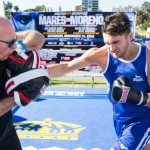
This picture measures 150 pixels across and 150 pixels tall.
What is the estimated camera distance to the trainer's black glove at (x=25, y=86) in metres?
1.75

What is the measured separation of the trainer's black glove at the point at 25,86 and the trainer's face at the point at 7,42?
0.51ft

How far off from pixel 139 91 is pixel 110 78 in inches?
11.7

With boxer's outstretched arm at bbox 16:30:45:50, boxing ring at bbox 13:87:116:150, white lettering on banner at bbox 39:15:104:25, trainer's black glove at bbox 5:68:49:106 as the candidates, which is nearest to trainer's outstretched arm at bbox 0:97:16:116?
trainer's black glove at bbox 5:68:49:106

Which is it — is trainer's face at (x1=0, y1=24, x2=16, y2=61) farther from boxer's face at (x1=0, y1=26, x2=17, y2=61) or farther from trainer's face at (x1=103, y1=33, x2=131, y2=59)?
trainer's face at (x1=103, y1=33, x2=131, y2=59)

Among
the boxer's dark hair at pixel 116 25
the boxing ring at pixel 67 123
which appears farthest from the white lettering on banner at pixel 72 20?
the boxer's dark hair at pixel 116 25

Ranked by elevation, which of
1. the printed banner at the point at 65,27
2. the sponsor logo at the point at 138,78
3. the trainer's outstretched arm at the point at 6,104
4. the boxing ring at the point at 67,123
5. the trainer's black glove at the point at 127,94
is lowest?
the boxing ring at the point at 67,123

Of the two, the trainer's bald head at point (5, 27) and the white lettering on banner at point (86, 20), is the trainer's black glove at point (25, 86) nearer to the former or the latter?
the trainer's bald head at point (5, 27)

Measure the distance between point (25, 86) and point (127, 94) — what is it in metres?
0.82

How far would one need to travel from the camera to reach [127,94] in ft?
7.20

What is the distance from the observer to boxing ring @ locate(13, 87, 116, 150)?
3.44 metres

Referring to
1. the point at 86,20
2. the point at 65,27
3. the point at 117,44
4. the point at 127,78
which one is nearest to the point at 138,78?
the point at 127,78

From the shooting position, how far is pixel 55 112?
465 centimetres

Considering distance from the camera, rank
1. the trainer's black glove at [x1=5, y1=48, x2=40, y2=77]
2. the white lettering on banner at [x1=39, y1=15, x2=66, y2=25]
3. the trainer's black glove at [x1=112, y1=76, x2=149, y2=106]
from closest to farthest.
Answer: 1. the trainer's black glove at [x1=5, y1=48, x2=40, y2=77]
2. the trainer's black glove at [x1=112, y1=76, x2=149, y2=106]
3. the white lettering on banner at [x1=39, y1=15, x2=66, y2=25]

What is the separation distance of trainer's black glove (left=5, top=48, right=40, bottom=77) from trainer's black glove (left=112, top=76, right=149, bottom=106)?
682mm
